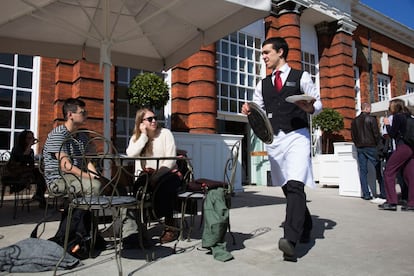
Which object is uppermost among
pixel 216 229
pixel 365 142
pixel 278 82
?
pixel 278 82

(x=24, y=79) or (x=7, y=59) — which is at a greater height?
(x=7, y=59)

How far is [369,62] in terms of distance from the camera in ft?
48.8

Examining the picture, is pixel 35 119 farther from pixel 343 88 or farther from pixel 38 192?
pixel 343 88

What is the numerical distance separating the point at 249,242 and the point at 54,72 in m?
6.37

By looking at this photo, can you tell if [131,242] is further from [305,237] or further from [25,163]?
[25,163]

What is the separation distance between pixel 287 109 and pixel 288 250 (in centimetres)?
112

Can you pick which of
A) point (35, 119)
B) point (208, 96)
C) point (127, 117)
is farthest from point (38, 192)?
point (208, 96)

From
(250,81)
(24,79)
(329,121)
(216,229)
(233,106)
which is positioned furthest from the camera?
(329,121)

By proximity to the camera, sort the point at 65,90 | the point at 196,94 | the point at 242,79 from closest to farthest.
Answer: the point at 65,90 < the point at 196,94 < the point at 242,79

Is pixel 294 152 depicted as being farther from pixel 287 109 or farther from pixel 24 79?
pixel 24 79

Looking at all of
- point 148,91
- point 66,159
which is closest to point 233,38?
point 148,91

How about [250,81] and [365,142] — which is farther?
[250,81]

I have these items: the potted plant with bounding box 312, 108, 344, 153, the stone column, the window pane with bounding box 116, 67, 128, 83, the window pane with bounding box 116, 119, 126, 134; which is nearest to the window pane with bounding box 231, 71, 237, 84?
the potted plant with bounding box 312, 108, 344, 153

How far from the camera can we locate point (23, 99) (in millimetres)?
7266
